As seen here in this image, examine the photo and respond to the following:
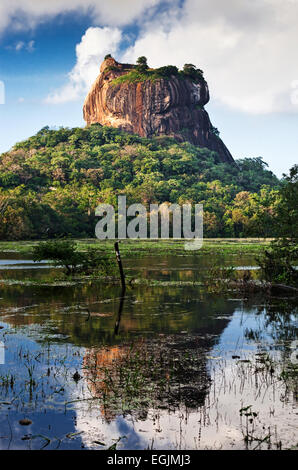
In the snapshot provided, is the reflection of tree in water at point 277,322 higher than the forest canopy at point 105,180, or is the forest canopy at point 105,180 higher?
the forest canopy at point 105,180

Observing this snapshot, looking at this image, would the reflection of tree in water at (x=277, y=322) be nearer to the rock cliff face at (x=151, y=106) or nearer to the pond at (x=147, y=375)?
the pond at (x=147, y=375)

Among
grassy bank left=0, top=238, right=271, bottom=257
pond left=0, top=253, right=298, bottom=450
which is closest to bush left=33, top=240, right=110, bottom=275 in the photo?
pond left=0, top=253, right=298, bottom=450

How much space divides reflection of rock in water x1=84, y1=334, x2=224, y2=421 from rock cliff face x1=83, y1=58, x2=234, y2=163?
14862cm

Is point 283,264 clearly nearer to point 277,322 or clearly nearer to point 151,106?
point 277,322

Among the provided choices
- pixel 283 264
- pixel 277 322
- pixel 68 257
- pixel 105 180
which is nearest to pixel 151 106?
pixel 105 180

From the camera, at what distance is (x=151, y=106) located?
6166 inches

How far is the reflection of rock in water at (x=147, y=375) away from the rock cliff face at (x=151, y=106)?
149 metres

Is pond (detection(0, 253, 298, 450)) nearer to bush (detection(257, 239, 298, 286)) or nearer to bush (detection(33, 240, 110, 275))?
bush (detection(257, 239, 298, 286))

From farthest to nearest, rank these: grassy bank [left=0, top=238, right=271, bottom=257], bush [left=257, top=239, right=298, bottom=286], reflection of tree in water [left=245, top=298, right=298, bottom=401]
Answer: grassy bank [left=0, top=238, right=271, bottom=257] → bush [left=257, top=239, right=298, bottom=286] → reflection of tree in water [left=245, top=298, right=298, bottom=401]

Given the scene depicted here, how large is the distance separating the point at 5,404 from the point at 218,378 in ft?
11.6

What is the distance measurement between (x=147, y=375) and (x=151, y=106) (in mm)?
153274

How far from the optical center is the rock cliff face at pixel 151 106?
6166 inches

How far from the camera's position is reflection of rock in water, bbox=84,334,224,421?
7652 millimetres

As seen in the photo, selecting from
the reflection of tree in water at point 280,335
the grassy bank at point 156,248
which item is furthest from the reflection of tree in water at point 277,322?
the grassy bank at point 156,248
